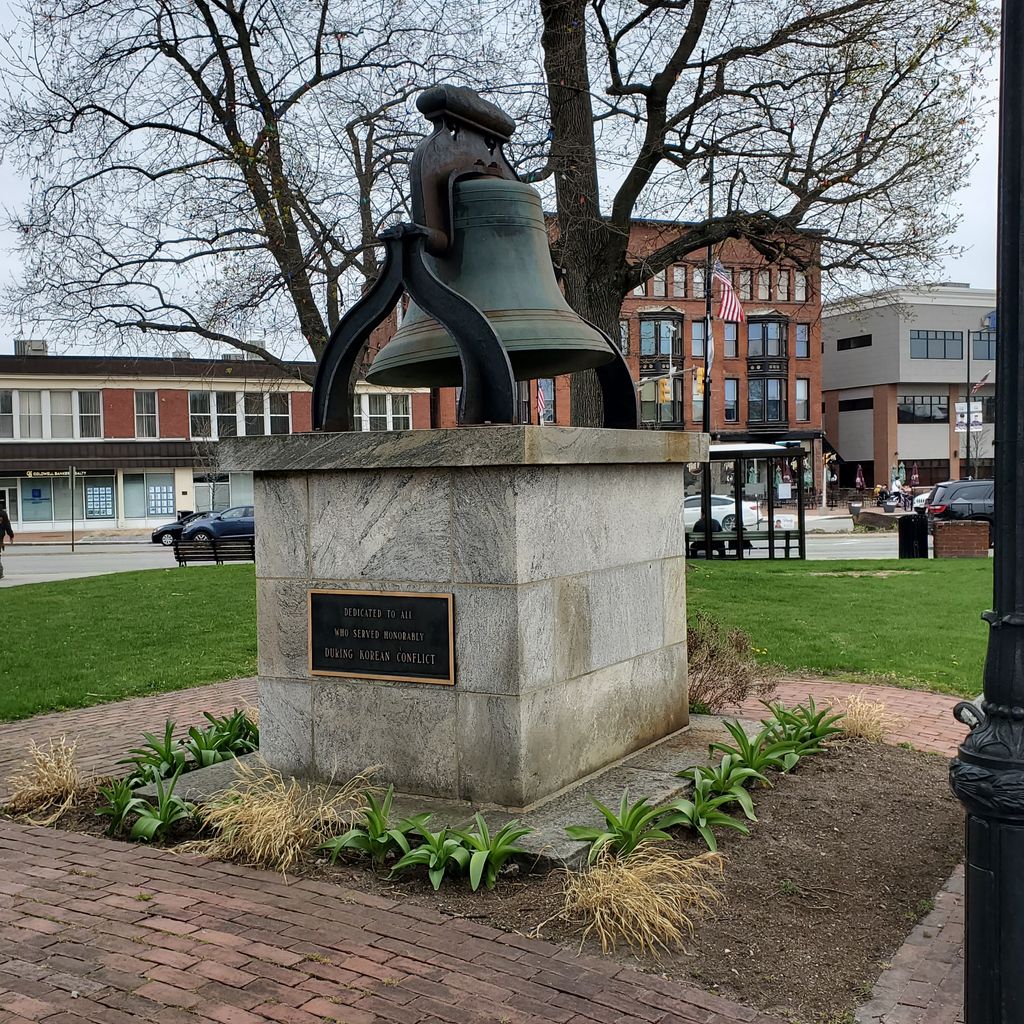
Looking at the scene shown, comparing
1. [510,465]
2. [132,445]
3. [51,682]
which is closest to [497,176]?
[510,465]

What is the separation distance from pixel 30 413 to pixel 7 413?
3.26ft

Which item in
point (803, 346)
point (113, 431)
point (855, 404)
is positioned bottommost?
point (113, 431)

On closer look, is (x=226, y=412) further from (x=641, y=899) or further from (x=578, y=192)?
(x=641, y=899)

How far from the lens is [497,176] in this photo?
626 centimetres

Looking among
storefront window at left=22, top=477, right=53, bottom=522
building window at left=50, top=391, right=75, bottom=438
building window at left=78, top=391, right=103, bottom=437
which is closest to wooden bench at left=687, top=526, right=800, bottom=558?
building window at left=78, top=391, right=103, bottom=437

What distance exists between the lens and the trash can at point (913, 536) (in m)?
25.1

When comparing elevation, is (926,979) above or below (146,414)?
below

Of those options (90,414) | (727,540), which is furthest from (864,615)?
(90,414)

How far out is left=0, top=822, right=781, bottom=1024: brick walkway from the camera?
3.59m

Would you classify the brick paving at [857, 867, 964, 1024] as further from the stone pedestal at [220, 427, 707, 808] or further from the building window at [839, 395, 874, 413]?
the building window at [839, 395, 874, 413]

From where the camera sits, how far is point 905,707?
9.00m

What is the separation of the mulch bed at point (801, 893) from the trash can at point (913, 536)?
19977 mm

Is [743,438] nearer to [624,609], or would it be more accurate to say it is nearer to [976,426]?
[976,426]

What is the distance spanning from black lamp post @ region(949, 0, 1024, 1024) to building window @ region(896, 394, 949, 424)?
74882 millimetres
